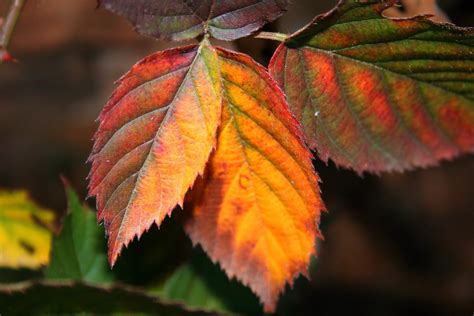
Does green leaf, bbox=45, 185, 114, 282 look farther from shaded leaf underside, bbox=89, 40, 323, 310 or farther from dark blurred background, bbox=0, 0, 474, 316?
dark blurred background, bbox=0, 0, 474, 316

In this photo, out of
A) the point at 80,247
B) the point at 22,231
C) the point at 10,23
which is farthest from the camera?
the point at 22,231

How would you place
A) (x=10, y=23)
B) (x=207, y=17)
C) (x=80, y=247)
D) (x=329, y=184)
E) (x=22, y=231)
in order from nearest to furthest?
(x=207, y=17), (x=10, y=23), (x=80, y=247), (x=22, y=231), (x=329, y=184)

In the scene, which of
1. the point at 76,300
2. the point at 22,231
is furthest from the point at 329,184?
the point at 76,300

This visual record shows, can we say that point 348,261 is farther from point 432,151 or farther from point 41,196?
point 432,151

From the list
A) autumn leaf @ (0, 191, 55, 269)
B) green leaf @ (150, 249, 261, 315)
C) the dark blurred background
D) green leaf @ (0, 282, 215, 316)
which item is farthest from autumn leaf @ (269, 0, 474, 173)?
the dark blurred background

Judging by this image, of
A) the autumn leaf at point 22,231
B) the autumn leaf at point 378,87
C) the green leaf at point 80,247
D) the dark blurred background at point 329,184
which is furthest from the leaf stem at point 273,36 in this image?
the dark blurred background at point 329,184

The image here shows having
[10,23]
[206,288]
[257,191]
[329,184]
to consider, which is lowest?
[329,184]

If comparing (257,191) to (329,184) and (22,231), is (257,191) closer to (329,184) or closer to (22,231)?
(22,231)
